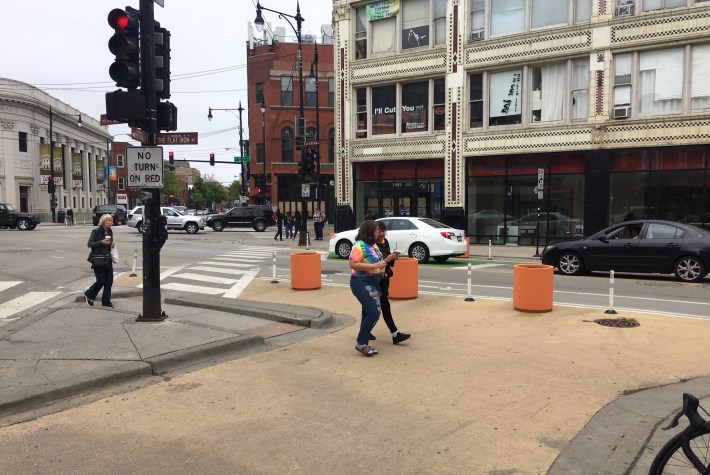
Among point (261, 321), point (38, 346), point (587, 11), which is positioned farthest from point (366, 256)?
point (587, 11)

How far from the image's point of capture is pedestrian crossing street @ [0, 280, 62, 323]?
32.3 feet

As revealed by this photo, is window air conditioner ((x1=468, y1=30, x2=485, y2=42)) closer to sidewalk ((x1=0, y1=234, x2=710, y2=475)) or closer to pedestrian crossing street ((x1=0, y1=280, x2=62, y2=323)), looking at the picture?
sidewalk ((x1=0, y1=234, x2=710, y2=475))

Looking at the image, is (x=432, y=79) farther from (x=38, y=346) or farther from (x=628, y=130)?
(x=38, y=346)

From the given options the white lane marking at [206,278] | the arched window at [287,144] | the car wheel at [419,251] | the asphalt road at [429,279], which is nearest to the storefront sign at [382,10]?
the asphalt road at [429,279]

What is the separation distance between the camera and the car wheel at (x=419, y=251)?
686 inches

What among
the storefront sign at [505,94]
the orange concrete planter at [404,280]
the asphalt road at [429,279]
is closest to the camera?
the orange concrete planter at [404,280]

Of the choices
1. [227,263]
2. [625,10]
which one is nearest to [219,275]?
[227,263]

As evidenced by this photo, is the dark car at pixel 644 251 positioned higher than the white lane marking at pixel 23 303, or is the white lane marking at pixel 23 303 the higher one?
the dark car at pixel 644 251

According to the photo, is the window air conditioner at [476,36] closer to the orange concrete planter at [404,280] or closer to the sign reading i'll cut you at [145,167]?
the orange concrete planter at [404,280]

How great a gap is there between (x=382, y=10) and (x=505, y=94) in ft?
25.0

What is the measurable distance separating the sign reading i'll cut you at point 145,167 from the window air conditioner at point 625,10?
2020 centimetres

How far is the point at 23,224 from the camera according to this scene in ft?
123

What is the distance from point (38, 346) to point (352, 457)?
4684 millimetres

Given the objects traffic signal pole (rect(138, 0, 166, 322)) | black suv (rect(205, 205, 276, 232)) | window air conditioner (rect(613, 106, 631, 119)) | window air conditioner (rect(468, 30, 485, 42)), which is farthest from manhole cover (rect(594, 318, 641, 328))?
black suv (rect(205, 205, 276, 232))
